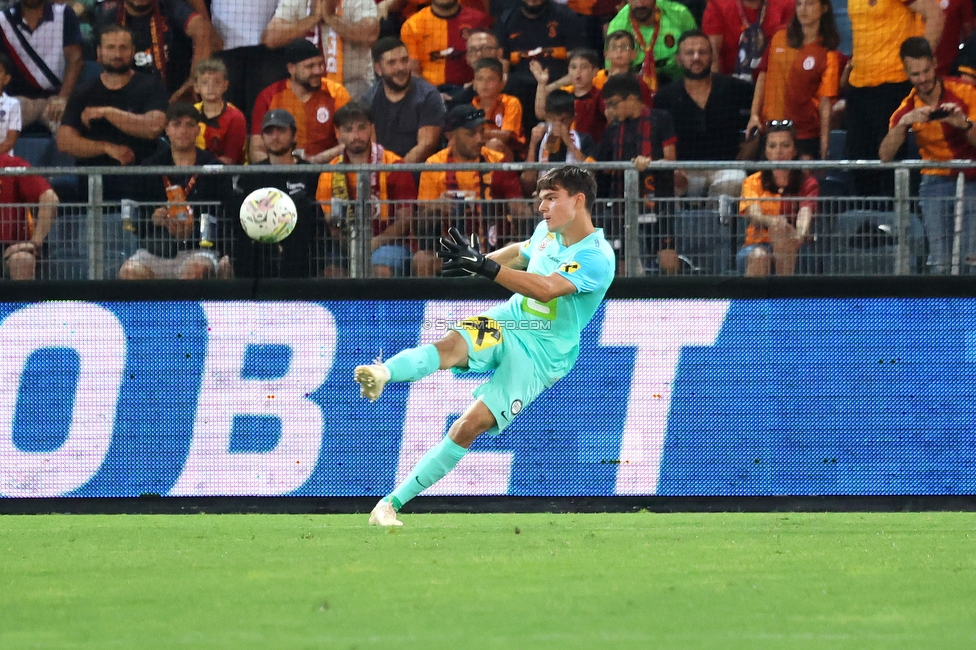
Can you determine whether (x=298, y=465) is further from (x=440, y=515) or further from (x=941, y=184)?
(x=941, y=184)

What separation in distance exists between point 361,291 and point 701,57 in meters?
3.93

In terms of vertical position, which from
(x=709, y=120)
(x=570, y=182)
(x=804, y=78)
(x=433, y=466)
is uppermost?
(x=804, y=78)

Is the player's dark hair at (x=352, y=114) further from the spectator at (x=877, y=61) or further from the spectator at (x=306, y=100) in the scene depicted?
the spectator at (x=877, y=61)

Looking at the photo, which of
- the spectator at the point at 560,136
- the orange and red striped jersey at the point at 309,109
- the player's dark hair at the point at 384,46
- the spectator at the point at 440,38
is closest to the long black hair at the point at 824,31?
the spectator at the point at 560,136

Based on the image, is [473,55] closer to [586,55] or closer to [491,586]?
[586,55]

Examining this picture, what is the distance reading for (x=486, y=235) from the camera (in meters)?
9.42

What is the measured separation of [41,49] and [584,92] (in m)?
5.09

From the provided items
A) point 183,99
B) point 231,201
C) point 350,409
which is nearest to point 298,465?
point 350,409

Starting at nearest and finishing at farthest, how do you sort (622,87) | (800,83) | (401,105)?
(622,87) → (800,83) → (401,105)

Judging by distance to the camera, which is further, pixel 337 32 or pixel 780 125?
pixel 337 32

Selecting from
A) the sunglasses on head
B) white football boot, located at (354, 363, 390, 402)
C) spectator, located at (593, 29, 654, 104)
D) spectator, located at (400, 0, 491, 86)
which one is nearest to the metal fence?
the sunglasses on head

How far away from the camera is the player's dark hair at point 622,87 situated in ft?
35.0

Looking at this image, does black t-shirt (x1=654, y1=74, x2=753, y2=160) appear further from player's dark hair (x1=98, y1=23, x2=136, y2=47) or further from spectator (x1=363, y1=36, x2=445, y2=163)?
player's dark hair (x1=98, y1=23, x2=136, y2=47)

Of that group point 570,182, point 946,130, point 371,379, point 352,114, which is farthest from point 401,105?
point 371,379
